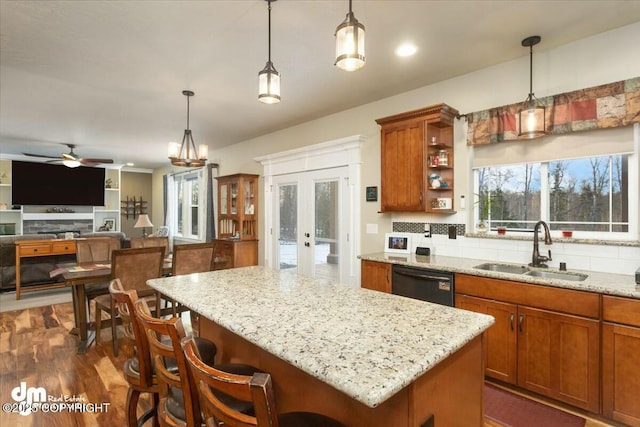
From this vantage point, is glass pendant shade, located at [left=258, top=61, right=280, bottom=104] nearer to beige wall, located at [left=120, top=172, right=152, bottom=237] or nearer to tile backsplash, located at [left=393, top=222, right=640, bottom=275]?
tile backsplash, located at [left=393, top=222, right=640, bottom=275]

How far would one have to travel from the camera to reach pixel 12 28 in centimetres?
244

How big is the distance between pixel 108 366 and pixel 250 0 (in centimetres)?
320

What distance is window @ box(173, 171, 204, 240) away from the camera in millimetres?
7750

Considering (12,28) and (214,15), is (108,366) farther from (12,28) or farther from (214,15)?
(214,15)

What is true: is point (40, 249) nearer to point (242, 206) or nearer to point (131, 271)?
point (242, 206)

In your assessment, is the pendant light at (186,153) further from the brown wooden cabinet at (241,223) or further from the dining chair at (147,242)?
the brown wooden cabinet at (241,223)

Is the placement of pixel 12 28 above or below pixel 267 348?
above

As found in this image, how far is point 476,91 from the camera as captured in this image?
10.6ft

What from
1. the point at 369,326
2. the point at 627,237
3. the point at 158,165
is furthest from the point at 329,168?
the point at 158,165

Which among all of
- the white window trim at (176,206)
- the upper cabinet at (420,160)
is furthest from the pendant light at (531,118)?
the white window trim at (176,206)

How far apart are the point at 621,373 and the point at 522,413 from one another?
2.12ft

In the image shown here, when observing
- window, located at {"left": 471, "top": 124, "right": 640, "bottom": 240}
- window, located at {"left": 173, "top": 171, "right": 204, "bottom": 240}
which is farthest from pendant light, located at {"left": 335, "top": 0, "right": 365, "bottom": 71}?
window, located at {"left": 173, "top": 171, "right": 204, "bottom": 240}

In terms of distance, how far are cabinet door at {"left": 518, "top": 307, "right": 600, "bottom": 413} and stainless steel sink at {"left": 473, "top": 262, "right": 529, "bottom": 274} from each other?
477 millimetres

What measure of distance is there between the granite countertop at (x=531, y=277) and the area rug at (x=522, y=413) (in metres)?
0.87
